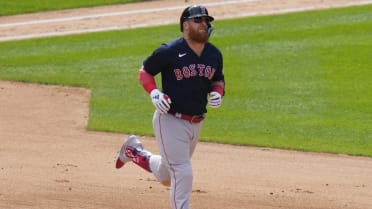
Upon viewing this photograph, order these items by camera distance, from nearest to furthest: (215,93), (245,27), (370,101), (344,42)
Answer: (215,93)
(370,101)
(344,42)
(245,27)

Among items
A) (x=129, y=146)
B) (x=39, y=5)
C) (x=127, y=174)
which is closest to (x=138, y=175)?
(x=127, y=174)

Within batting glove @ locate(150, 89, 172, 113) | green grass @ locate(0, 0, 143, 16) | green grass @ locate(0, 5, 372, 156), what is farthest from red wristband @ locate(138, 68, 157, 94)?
green grass @ locate(0, 0, 143, 16)

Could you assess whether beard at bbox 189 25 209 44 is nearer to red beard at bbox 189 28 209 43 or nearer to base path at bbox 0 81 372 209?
red beard at bbox 189 28 209 43

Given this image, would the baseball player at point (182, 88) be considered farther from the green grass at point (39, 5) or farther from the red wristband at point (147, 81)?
the green grass at point (39, 5)

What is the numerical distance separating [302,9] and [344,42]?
3.05 m

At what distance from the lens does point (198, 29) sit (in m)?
7.61

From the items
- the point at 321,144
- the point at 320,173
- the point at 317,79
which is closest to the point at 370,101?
the point at 317,79

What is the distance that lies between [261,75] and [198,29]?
728 centimetres

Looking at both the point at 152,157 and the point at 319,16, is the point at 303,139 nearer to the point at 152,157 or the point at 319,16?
the point at 152,157

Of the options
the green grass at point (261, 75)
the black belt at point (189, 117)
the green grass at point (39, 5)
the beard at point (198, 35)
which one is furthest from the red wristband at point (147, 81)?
the green grass at point (39, 5)

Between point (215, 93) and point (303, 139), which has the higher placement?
point (215, 93)

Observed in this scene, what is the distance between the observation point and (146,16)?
19.5m

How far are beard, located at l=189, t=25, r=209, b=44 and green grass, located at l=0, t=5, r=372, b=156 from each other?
4.24 meters

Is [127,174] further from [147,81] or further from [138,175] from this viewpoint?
[147,81]
